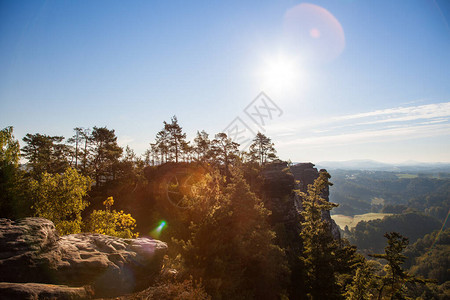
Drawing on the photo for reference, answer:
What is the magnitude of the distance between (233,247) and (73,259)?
11.0 meters

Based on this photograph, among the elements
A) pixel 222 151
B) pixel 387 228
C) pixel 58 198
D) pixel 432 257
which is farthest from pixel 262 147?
pixel 387 228

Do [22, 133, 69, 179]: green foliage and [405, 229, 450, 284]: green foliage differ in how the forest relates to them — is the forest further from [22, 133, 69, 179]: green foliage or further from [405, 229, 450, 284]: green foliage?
[405, 229, 450, 284]: green foliage

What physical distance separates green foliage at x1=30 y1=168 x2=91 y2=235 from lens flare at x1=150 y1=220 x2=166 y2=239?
57.6 ft

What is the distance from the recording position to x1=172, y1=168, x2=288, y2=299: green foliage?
14242 millimetres

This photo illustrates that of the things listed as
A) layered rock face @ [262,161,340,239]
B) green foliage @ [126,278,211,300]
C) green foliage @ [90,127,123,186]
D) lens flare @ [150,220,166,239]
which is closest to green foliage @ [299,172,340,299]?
green foliage @ [126,278,211,300]

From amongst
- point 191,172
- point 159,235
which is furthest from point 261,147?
point 159,235

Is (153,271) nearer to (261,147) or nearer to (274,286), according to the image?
(274,286)

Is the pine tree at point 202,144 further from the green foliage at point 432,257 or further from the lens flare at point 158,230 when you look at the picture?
the green foliage at point 432,257

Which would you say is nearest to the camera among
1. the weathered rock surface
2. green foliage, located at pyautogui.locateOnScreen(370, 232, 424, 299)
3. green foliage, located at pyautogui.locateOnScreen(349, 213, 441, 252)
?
the weathered rock surface

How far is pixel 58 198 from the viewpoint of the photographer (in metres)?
14.2

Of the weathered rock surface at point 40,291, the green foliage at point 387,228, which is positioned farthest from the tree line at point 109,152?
the green foliage at point 387,228

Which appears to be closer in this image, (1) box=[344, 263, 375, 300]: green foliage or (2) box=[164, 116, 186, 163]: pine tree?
(1) box=[344, 263, 375, 300]: green foliage

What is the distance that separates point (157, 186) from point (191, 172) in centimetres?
793

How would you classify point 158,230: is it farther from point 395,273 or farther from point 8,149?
point 395,273
